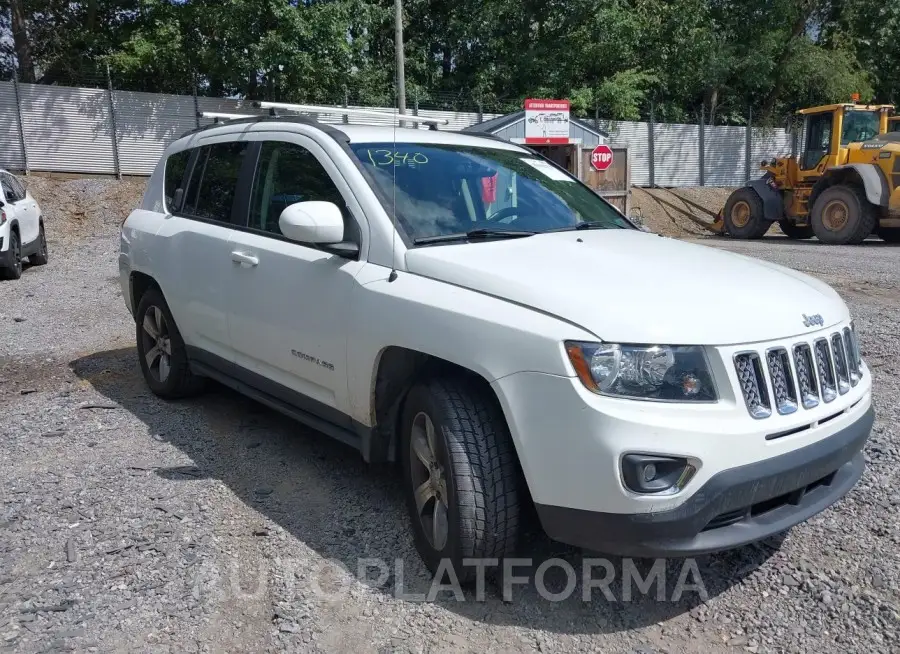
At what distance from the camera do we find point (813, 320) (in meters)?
3.00

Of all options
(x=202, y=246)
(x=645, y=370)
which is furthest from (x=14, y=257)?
(x=645, y=370)

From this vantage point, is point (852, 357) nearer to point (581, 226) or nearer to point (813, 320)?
point (813, 320)

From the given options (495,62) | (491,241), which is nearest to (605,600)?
(491,241)

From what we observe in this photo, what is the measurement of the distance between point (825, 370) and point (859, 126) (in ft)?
53.8

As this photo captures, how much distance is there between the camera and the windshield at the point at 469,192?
3.66 metres

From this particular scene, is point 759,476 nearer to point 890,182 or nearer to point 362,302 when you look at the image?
point 362,302

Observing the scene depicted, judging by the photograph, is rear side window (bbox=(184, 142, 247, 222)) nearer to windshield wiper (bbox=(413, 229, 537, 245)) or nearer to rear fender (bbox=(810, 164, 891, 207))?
windshield wiper (bbox=(413, 229, 537, 245))

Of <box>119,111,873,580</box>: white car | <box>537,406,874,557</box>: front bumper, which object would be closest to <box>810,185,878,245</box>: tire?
<box>119,111,873,580</box>: white car

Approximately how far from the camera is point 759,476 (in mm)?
2666

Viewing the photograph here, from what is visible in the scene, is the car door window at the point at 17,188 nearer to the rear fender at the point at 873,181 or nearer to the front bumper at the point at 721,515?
the front bumper at the point at 721,515

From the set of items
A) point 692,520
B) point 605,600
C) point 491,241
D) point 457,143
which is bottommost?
point 605,600

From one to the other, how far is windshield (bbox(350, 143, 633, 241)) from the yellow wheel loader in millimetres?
13618

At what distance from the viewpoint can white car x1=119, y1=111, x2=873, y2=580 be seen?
2633mm

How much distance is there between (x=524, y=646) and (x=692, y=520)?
760mm
